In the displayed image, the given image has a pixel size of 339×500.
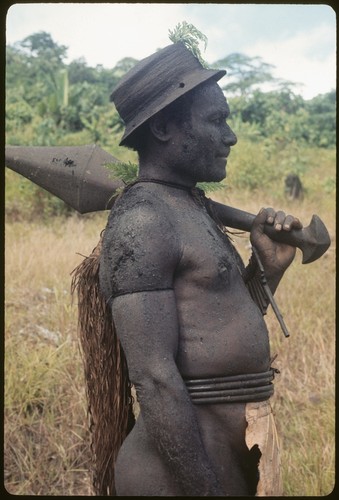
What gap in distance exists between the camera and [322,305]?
4777 millimetres

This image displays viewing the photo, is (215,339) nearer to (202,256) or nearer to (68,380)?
(202,256)

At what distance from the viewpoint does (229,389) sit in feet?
5.83

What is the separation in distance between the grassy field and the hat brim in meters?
1.73

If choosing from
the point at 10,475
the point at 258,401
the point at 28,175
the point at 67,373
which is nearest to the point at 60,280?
the point at 67,373

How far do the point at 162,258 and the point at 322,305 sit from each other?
324 cm

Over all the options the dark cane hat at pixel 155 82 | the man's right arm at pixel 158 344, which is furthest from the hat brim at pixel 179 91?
the man's right arm at pixel 158 344

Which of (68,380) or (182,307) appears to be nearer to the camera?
(182,307)

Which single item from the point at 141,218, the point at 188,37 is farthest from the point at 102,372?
the point at 188,37

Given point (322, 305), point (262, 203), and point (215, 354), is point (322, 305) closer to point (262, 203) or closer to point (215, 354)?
point (262, 203)

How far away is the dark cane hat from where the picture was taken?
1.82 meters

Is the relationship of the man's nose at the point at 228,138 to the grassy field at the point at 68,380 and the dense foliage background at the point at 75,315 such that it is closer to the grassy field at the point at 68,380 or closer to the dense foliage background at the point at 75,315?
the dense foliage background at the point at 75,315

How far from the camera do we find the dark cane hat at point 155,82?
1.82 metres

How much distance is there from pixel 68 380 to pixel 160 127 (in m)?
2.35

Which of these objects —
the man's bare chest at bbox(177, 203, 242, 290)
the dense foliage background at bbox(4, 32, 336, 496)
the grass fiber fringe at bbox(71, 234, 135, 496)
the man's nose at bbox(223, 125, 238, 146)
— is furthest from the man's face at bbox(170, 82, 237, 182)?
the grass fiber fringe at bbox(71, 234, 135, 496)
